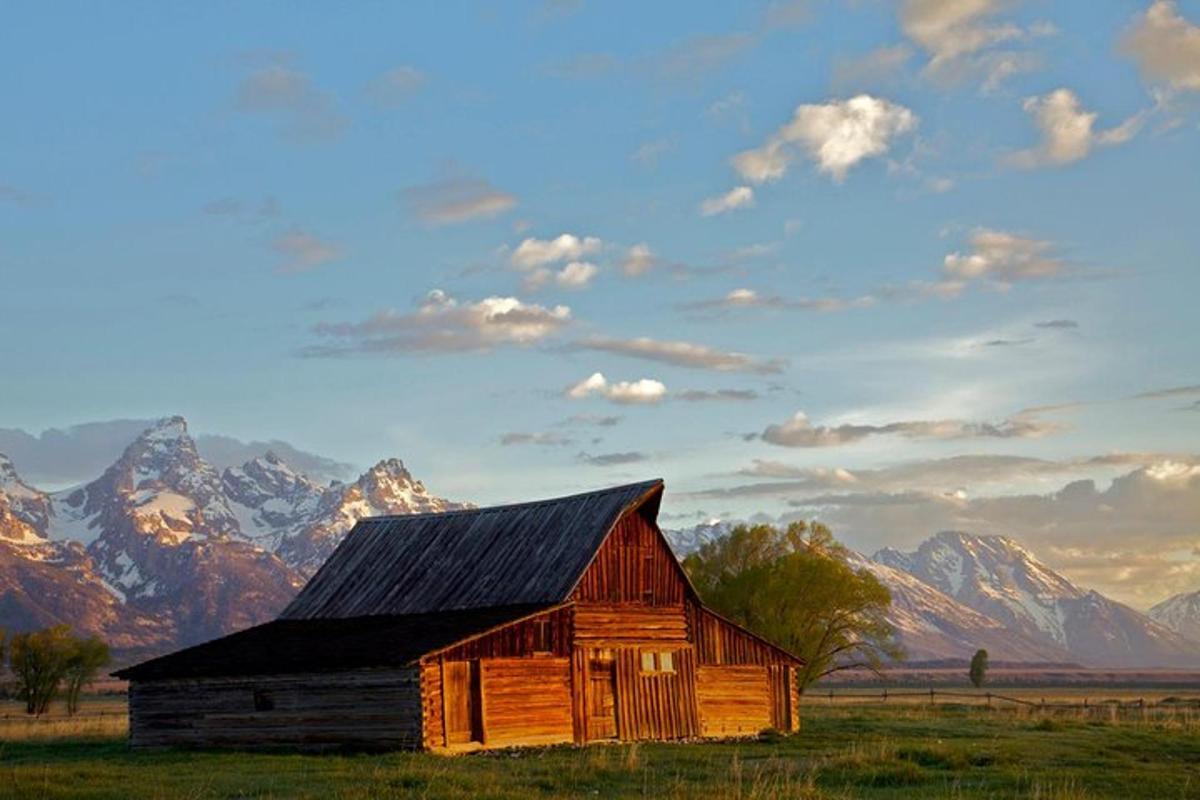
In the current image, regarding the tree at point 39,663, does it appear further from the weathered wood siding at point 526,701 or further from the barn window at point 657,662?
the weathered wood siding at point 526,701

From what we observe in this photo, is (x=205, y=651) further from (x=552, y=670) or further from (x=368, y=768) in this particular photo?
(x=368, y=768)

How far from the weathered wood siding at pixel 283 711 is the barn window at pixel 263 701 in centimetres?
3

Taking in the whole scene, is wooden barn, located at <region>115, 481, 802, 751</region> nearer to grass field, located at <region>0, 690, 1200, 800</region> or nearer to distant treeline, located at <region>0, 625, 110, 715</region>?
grass field, located at <region>0, 690, 1200, 800</region>

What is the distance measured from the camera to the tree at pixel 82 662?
86.4m

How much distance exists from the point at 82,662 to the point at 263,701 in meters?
45.1

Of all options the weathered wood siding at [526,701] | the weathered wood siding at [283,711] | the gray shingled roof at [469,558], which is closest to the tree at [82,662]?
the gray shingled roof at [469,558]

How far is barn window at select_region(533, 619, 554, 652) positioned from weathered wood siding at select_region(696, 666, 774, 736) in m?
6.85

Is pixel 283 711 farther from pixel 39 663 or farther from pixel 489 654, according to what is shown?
pixel 39 663

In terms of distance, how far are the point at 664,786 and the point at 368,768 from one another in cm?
814

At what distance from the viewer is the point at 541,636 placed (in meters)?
47.7

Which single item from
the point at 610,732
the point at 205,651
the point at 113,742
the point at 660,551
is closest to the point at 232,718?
the point at 205,651

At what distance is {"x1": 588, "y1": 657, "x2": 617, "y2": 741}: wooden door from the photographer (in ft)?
159

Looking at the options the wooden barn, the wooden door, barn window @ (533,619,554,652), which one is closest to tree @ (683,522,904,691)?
the wooden barn

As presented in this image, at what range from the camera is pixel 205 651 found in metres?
49.8
